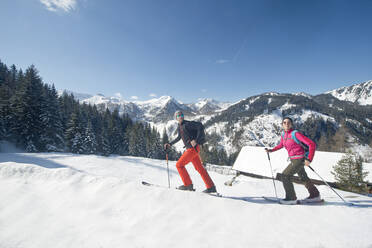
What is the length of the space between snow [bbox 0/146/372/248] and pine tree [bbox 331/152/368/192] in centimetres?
2188

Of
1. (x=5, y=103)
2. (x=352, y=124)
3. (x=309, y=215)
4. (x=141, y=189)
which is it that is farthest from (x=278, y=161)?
(x=352, y=124)

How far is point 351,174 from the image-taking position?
60.3 feet

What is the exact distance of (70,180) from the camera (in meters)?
3.81

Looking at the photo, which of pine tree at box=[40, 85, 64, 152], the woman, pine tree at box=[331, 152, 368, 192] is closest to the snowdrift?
pine tree at box=[331, 152, 368, 192]

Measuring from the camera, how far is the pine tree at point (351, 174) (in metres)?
18.0

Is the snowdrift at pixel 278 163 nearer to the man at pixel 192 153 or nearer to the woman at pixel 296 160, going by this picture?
the woman at pixel 296 160

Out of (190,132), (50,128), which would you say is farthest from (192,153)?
(50,128)

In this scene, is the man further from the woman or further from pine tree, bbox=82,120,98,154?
pine tree, bbox=82,120,98,154

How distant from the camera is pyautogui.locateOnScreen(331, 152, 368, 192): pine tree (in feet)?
59.1

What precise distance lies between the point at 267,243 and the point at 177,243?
141 cm

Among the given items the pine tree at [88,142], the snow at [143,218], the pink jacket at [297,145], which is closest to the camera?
the snow at [143,218]

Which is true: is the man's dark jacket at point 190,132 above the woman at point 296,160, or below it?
above

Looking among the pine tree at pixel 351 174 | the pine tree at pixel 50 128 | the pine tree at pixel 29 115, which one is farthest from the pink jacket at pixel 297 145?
the pine tree at pixel 50 128

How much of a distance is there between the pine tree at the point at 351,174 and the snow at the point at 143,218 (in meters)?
21.9
